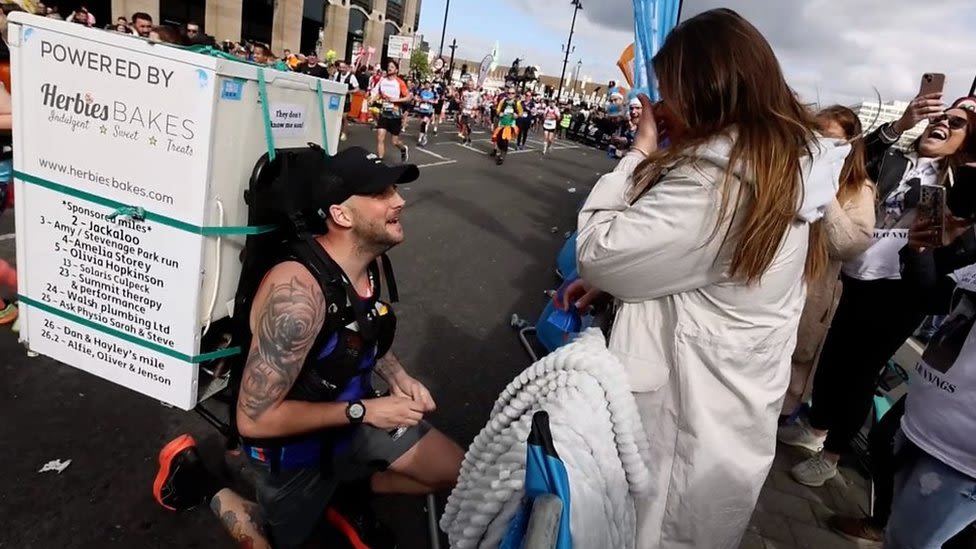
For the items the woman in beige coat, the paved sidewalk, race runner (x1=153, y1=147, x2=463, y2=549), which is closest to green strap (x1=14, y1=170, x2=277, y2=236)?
race runner (x1=153, y1=147, x2=463, y2=549)

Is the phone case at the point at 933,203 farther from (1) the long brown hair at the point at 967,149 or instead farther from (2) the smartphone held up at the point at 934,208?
(1) the long brown hair at the point at 967,149

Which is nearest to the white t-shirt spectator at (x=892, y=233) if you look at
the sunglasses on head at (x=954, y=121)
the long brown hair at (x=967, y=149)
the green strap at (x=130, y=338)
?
the long brown hair at (x=967, y=149)

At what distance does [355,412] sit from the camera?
185cm

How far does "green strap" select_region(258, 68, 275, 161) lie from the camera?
64.9 inches

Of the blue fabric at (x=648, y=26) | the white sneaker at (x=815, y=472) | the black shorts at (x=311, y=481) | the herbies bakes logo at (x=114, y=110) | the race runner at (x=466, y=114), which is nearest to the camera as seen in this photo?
the herbies bakes logo at (x=114, y=110)

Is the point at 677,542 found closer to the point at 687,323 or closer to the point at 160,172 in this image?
the point at 687,323

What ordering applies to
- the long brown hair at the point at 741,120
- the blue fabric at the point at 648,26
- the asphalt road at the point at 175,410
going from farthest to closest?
1. the asphalt road at the point at 175,410
2. the blue fabric at the point at 648,26
3. the long brown hair at the point at 741,120

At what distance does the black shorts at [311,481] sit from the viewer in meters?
2.01

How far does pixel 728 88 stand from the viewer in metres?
1.32

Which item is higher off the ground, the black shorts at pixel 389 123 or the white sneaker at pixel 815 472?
the black shorts at pixel 389 123

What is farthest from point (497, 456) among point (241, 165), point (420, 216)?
point (420, 216)

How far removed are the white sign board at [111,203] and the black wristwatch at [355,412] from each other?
0.50 metres

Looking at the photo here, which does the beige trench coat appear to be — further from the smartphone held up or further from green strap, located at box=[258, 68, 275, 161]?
green strap, located at box=[258, 68, 275, 161]

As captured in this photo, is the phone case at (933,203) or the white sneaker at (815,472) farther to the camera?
the white sneaker at (815,472)
